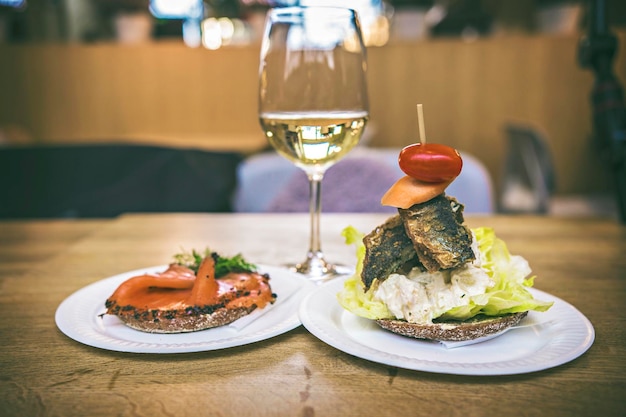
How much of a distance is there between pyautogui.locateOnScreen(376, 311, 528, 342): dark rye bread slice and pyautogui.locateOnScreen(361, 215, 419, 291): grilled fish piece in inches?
1.9

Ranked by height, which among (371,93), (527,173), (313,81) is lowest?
(527,173)

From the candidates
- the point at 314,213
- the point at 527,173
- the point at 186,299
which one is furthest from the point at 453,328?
the point at 527,173

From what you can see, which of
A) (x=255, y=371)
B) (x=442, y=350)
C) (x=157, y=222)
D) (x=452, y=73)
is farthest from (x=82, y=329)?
(x=452, y=73)

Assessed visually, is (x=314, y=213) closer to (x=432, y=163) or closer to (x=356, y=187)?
(x=432, y=163)

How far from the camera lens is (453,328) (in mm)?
577

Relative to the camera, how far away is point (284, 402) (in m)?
0.48

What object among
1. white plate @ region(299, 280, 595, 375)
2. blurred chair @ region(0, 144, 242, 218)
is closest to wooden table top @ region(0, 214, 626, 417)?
white plate @ region(299, 280, 595, 375)

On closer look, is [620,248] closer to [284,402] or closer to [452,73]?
[284,402]

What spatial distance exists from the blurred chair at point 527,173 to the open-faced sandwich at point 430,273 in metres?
2.52

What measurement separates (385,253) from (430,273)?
0.16ft

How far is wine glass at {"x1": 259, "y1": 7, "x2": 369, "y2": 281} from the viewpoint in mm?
859

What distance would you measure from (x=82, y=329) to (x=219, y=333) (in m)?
0.15

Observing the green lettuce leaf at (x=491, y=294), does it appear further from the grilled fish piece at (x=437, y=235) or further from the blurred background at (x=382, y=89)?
the blurred background at (x=382, y=89)

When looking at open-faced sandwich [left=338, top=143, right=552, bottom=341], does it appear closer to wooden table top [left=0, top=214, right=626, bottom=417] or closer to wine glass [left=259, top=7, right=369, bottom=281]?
wooden table top [left=0, top=214, right=626, bottom=417]
